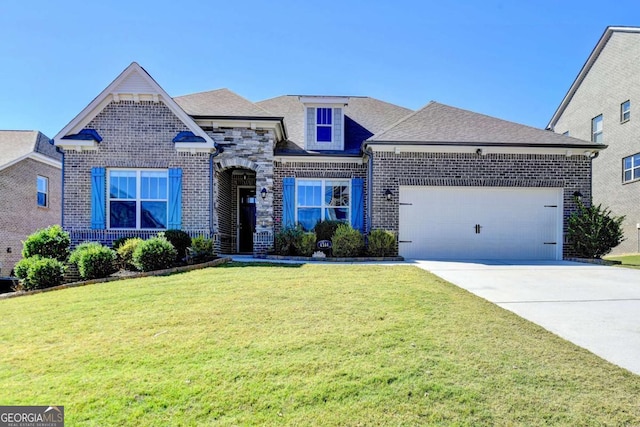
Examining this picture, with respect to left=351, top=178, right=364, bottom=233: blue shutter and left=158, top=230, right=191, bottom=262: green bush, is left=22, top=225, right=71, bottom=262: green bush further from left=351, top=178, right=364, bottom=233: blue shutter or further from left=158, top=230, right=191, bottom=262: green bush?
left=351, top=178, right=364, bottom=233: blue shutter

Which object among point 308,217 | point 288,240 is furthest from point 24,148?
point 288,240

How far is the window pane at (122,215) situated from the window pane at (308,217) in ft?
17.3

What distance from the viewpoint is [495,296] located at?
6223 millimetres

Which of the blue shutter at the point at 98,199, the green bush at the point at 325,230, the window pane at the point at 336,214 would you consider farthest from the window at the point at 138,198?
the window pane at the point at 336,214

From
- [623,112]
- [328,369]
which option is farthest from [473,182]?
[623,112]

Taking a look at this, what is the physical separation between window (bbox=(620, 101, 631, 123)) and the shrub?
10.9 meters

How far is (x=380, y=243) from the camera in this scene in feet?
36.7

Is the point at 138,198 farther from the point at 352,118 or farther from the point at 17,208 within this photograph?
the point at 17,208

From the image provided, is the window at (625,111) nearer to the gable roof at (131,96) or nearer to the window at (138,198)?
the gable roof at (131,96)

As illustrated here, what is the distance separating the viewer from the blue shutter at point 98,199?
37.4 ft

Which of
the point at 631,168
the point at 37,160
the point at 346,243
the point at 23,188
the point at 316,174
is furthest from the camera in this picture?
the point at 631,168

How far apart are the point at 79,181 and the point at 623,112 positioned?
24848 mm

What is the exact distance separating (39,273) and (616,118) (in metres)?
25.6

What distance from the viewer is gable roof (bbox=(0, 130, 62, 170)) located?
17.6 m
